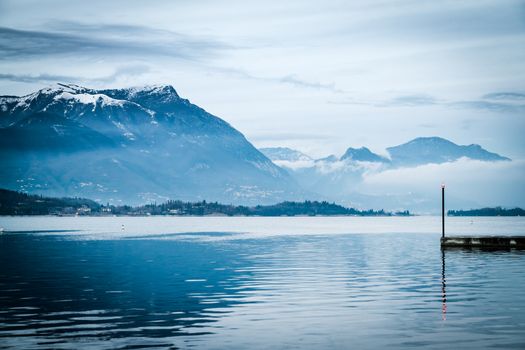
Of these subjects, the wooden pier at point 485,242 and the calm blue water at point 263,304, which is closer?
the calm blue water at point 263,304

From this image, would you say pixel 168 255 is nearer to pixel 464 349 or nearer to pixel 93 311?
pixel 93 311

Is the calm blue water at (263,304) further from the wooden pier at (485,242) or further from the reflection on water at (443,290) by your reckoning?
the wooden pier at (485,242)

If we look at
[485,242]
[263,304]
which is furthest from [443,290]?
[485,242]

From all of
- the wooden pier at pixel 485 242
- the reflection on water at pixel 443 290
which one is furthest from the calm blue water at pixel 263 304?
the wooden pier at pixel 485 242

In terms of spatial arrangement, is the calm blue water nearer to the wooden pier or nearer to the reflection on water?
the reflection on water

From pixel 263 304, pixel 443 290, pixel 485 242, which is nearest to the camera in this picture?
pixel 263 304

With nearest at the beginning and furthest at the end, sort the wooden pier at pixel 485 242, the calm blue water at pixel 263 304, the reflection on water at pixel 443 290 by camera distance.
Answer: the calm blue water at pixel 263 304
the reflection on water at pixel 443 290
the wooden pier at pixel 485 242

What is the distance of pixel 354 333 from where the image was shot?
36.1m

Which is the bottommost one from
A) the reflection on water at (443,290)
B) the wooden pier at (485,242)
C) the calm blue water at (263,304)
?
the calm blue water at (263,304)

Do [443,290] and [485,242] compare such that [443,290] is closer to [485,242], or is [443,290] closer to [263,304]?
[263,304]

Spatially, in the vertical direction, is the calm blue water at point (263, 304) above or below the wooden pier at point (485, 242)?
below

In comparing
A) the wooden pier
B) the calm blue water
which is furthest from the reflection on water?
the wooden pier

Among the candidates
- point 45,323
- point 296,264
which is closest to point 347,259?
point 296,264

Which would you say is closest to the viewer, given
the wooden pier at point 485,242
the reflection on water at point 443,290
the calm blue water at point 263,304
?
the calm blue water at point 263,304
